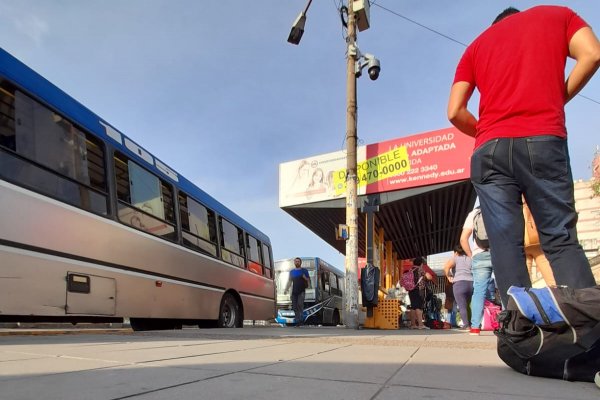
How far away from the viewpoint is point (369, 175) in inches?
523

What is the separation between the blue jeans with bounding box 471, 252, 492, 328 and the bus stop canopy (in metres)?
6.03

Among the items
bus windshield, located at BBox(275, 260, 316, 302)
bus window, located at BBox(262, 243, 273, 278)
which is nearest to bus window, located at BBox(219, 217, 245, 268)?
bus window, located at BBox(262, 243, 273, 278)

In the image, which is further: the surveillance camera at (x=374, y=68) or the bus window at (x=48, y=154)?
the surveillance camera at (x=374, y=68)

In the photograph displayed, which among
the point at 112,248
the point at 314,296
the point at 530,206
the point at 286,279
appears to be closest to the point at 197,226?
the point at 112,248

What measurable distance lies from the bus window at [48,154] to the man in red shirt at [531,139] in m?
3.98

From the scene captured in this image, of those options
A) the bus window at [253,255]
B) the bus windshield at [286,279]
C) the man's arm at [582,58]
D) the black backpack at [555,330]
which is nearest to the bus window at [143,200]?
the bus window at [253,255]

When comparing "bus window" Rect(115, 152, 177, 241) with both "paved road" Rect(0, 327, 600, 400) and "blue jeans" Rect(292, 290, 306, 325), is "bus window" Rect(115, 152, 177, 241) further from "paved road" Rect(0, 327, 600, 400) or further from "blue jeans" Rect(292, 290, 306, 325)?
"blue jeans" Rect(292, 290, 306, 325)

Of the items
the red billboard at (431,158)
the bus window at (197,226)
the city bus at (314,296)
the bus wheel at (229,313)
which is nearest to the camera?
the bus window at (197,226)

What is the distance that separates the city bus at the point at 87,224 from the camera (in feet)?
13.2

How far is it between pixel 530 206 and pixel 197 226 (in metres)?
6.32

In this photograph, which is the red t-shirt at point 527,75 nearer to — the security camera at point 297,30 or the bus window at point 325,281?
the security camera at point 297,30

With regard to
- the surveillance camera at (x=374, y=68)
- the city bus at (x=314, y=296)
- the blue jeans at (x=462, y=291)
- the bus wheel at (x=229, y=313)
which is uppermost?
the surveillance camera at (x=374, y=68)

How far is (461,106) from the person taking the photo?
2773mm

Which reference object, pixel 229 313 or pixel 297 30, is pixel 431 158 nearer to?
pixel 297 30
